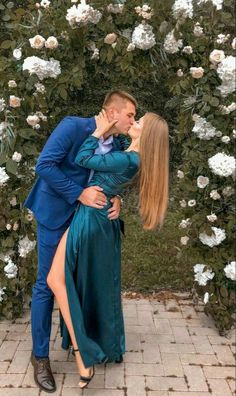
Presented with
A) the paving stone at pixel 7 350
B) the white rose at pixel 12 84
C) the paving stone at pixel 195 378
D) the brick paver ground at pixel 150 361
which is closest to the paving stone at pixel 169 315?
the brick paver ground at pixel 150 361

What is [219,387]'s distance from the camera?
283 centimetres

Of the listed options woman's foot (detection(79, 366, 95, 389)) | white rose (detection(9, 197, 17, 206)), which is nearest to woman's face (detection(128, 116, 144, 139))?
white rose (detection(9, 197, 17, 206))

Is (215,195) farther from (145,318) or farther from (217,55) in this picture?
(145,318)

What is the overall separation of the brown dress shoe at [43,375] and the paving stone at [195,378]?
2.54 feet

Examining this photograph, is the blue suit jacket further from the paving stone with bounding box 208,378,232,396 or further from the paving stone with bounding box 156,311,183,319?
the paving stone with bounding box 156,311,183,319

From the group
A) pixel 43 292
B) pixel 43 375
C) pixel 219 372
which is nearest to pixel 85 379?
pixel 43 375

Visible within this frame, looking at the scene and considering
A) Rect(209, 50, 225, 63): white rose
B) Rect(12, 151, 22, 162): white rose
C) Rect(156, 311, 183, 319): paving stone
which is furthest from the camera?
Rect(156, 311, 183, 319): paving stone

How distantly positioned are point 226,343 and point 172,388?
69 centimetres

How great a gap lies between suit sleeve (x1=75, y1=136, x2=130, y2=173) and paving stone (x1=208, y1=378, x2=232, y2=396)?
1.35 metres

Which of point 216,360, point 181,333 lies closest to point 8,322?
point 181,333

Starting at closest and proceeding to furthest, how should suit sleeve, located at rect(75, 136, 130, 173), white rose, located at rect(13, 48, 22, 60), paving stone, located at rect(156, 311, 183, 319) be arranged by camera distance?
suit sleeve, located at rect(75, 136, 130, 173)
white rose, located at rect(13, 48, 22, 60)
paving stone, located at rect(156, 311, 183, 319)

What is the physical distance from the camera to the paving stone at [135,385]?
2748mm

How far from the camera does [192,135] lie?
127 inches

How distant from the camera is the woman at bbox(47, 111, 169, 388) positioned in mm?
2502
